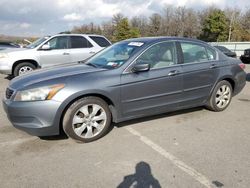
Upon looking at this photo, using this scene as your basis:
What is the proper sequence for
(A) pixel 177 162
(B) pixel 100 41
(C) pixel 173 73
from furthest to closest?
(B) pixel 100 41 < (C) pixel 173 73 < (A) pixel 177 162

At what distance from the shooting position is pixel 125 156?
3600 mm

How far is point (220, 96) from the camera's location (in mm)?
5469

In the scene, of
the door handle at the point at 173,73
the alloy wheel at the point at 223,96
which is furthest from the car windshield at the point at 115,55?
the alloy wheel at the point at 223,96

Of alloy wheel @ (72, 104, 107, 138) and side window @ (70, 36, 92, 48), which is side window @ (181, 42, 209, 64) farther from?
side window @ (70, 36, 92, 48)

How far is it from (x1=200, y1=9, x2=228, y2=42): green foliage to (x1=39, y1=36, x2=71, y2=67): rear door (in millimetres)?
43697

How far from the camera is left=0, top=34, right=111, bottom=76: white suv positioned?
8977 millimetres

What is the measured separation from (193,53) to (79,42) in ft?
18.7

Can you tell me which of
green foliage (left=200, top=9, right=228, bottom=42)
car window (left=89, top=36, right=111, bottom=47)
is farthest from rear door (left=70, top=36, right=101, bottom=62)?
green foliage (left=200, top=9, right=228, bottom=42)

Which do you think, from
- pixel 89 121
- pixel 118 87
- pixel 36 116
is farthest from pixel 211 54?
pixel 36 116

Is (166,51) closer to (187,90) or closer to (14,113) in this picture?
(187,90)

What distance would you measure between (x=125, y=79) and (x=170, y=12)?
65.9m

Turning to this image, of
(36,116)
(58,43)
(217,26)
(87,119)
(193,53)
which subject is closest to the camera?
(36,116)

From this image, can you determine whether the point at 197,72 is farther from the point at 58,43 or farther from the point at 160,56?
the point at 58,43

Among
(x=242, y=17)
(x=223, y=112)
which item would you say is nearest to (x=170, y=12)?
(x=242, y=17)
